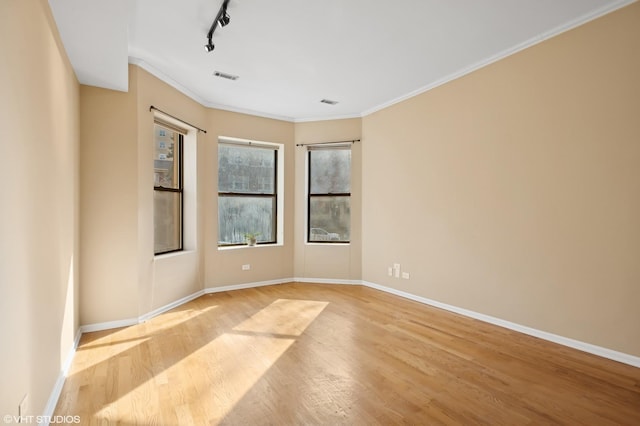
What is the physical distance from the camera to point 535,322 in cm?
325

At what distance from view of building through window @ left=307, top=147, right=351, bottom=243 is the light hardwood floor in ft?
6.73

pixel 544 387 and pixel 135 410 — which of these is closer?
pixel 135 410

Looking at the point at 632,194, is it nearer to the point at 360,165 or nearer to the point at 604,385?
the point at 604,385

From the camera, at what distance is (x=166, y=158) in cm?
434

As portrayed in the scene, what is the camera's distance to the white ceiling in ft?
8.61

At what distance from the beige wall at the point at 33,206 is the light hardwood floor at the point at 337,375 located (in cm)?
49

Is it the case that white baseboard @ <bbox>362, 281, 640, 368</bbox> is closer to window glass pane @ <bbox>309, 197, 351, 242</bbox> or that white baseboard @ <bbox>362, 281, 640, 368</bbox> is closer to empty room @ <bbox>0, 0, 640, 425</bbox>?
empty room @ <bbox>0, 0, 640, 425</bbox>

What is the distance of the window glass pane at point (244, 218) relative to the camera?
518cm

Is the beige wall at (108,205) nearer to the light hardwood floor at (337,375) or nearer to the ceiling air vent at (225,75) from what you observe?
the light hardwood floor at (337,375)

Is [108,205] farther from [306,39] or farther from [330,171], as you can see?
[330,171]

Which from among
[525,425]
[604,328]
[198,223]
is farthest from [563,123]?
[198,223]

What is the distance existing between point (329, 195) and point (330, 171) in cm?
42

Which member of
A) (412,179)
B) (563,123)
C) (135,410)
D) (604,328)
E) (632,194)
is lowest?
(135,410)

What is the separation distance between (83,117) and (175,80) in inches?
47.0
